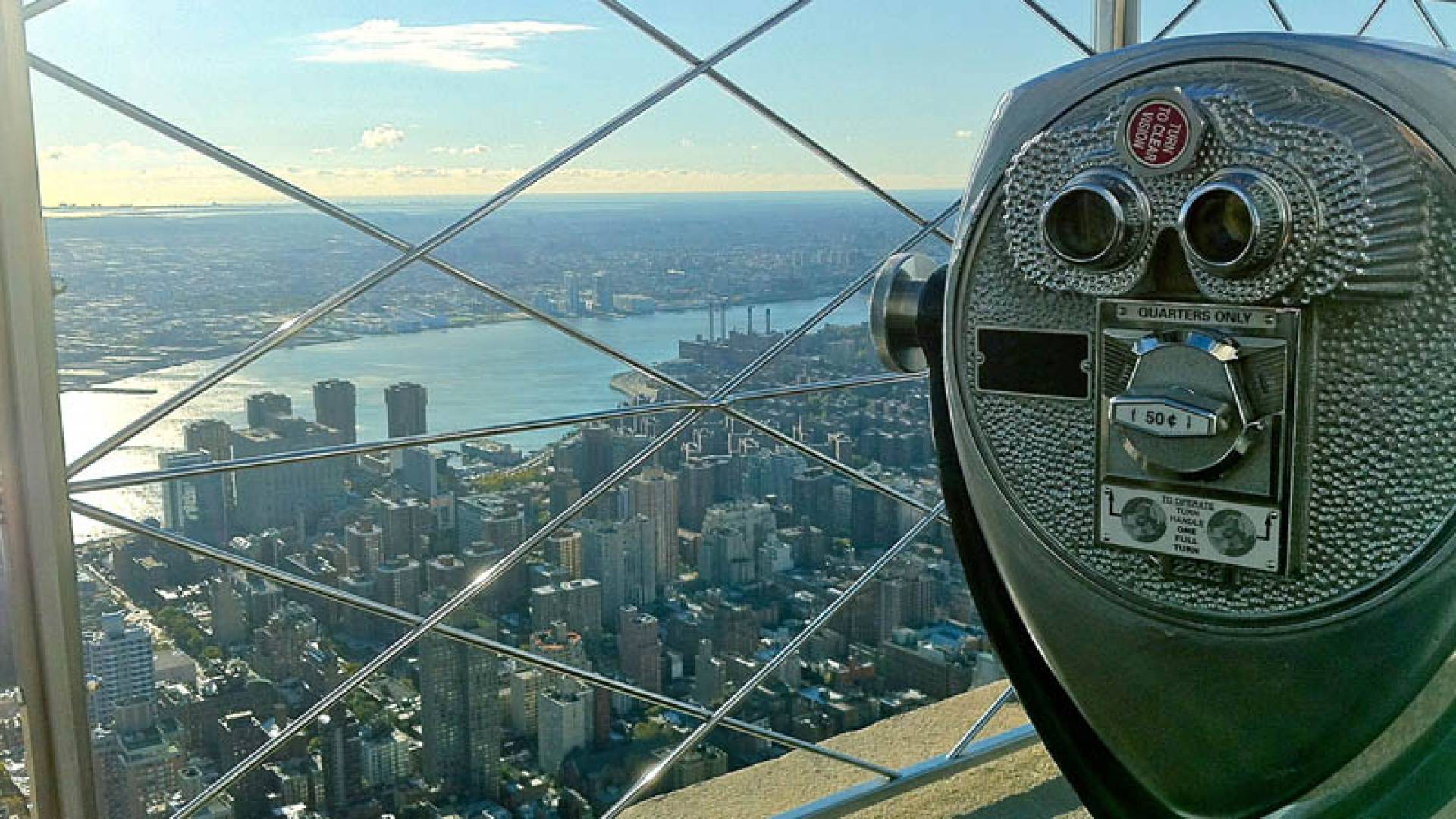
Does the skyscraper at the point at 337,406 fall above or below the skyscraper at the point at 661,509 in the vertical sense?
above

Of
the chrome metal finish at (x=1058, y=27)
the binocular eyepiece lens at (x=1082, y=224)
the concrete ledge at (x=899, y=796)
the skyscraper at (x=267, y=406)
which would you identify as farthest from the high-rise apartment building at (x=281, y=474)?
the chrome metal finish at (x=1058, y=27)

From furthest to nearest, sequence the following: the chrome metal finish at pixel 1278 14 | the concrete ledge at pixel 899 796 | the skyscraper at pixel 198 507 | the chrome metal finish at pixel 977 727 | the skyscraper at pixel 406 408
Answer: the chrome metal finish at pixel 1278 14 → the chrome metal finish at pixel 977 727 → the concrete ledge at pixel 899 796 → the skyscraper at pixel 406 408 → the skyscraper at pixel 198 507

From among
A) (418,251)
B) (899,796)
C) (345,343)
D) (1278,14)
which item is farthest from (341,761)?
(1278,14)

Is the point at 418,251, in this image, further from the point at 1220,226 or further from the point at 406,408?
the point at 1220,226

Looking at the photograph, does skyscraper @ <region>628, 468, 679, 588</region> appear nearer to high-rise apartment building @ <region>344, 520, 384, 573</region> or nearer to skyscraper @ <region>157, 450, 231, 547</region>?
high-rise apartment building @ <region>344, 520, 384, 573</region>

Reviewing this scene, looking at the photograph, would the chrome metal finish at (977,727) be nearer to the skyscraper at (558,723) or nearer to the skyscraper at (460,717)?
the skyscraper at (558,723)

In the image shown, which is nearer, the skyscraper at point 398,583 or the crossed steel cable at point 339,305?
the crossed steel cable at point 339,305

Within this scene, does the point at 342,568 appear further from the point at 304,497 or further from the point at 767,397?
the point at 767,397
